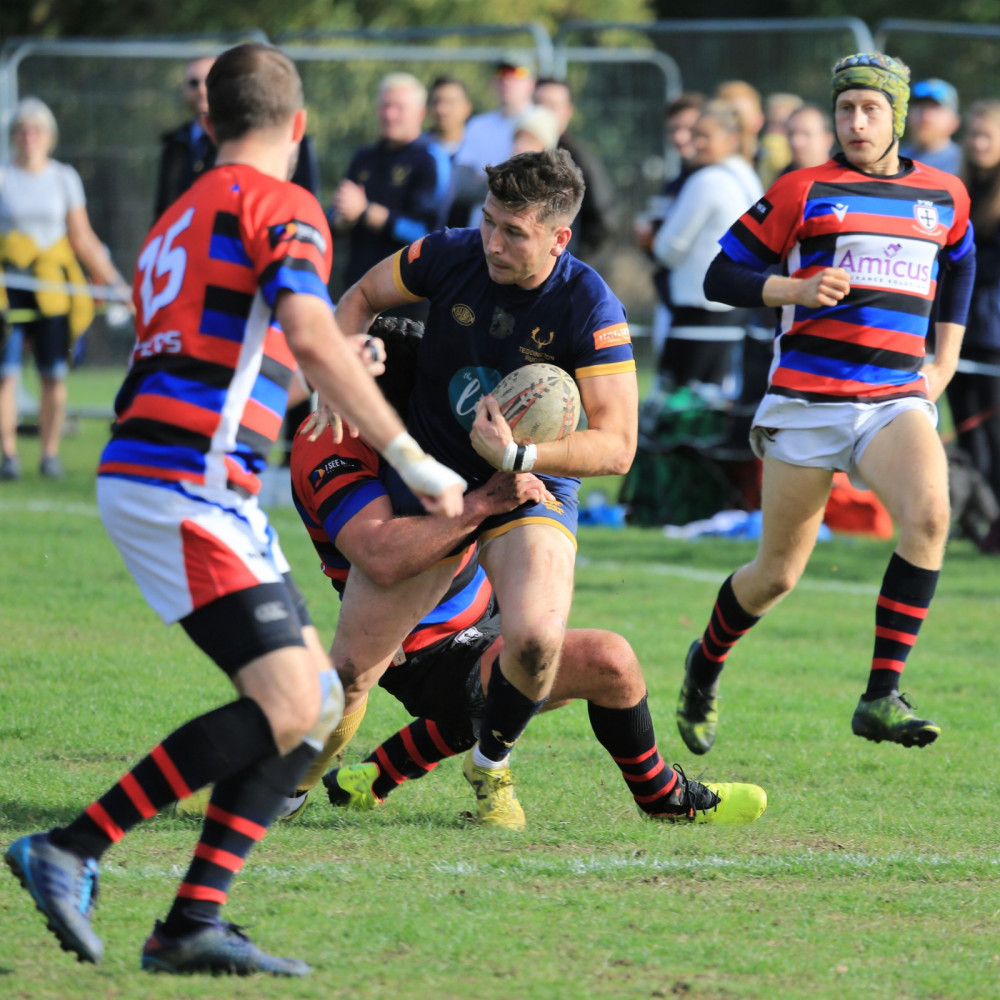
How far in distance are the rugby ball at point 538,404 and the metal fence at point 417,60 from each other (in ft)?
30.5

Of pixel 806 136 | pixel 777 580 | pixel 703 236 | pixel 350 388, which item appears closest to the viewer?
pixel 350 388

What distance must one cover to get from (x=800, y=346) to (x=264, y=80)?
275 cm

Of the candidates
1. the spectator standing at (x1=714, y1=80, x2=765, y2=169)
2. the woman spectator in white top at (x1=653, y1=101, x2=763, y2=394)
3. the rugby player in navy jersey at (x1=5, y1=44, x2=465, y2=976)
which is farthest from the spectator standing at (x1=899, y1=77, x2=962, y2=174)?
the rugby player in navy jersey at (x1=5, y1=44, x2=465, y2=976)

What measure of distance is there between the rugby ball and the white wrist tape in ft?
4.12

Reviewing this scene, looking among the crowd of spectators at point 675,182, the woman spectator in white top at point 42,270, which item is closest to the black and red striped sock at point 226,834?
the crowd of spectators at point 675,182

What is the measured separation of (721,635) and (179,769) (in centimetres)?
285

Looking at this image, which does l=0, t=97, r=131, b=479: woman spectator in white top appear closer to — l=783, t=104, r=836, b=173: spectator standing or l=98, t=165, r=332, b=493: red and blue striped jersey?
l=783, t=104, r=836, b=173: spectator standing

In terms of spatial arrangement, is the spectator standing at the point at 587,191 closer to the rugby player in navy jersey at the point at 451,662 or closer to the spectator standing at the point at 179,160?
the spectator standing at the point at 179,160

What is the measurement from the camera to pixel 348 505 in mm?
4941

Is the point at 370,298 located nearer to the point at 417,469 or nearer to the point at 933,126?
the point at 417,469

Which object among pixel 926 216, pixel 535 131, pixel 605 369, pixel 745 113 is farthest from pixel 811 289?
pixel 745 113

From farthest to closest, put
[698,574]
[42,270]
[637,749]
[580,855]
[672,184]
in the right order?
[42,270]
[672,184]
[698,574]
[637,749]
[580,855]

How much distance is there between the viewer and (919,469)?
5418mm

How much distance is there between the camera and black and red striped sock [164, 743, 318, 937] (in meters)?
3.53
